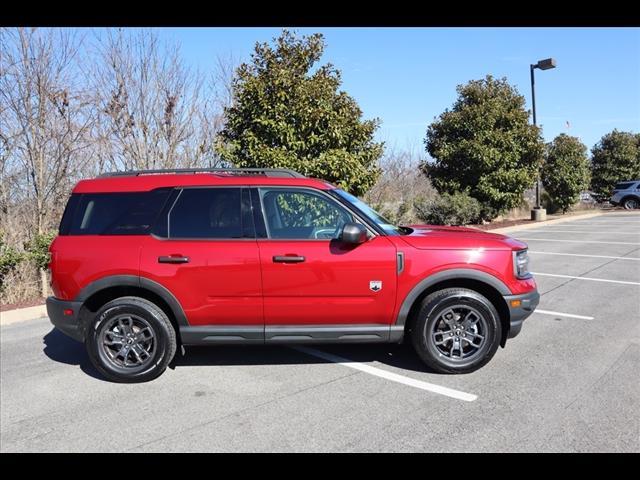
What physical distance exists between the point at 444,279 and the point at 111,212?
301 centimetres

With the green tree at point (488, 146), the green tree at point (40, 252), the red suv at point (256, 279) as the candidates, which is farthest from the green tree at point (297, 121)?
the green tree at point (488, 146)

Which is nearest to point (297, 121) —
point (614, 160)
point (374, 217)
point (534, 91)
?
point (374, 217)

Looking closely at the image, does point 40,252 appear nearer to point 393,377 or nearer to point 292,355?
point 292,355

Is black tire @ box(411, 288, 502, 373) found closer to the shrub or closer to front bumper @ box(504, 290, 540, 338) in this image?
front bumper @ box(504, 290, 540, 338)

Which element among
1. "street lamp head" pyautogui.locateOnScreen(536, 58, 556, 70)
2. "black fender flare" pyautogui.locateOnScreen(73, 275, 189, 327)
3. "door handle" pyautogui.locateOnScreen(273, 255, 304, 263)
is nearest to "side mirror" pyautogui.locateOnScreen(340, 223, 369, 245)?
"door handle" pyautogui.locateOnScreen(273, 255, 304, 263)

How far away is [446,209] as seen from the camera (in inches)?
605

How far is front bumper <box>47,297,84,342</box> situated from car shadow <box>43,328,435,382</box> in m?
0.46

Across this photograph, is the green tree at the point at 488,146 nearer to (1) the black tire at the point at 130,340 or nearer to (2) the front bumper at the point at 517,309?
(2) the front bumper at the point at 517,309

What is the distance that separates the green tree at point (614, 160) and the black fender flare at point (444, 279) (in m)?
29.9

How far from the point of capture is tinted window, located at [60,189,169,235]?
13.4 ft

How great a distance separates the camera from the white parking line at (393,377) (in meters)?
3.59
